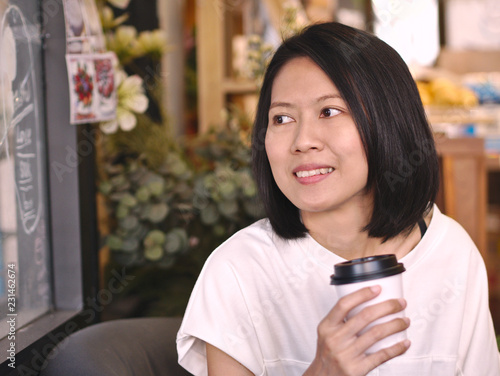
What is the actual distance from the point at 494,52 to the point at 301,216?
2964 millimetres

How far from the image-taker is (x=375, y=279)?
29.3 inches

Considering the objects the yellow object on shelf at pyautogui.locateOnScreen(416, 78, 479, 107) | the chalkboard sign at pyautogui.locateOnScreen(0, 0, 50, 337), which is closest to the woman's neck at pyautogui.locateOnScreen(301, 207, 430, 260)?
the chalkboard sign at pyautogui.locateOnScreen(0, 0, 50, 337)

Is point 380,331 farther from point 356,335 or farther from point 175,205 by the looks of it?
point 175,205

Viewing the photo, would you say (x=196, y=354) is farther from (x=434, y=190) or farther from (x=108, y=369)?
(x=434, y=190)

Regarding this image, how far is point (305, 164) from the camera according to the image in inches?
37.9

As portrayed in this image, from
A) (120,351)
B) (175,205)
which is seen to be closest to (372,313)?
(120,351)

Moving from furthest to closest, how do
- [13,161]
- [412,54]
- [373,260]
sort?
[412,54]
[13,161]
[373,260]

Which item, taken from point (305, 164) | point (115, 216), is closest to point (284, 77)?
point (305, 164)

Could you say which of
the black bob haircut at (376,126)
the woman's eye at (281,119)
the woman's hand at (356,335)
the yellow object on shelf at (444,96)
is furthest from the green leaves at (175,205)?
the yellow object on shelf at (444,96)

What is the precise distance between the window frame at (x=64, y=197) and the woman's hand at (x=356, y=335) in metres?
0.63

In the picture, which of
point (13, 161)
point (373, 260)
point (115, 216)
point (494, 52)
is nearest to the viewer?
point (373, 260)

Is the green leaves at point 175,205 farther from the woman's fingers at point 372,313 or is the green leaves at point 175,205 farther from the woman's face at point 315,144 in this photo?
the woman's fingers at point 372,313

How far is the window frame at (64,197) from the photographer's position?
1214 mm

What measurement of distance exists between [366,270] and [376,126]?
1.07ft
